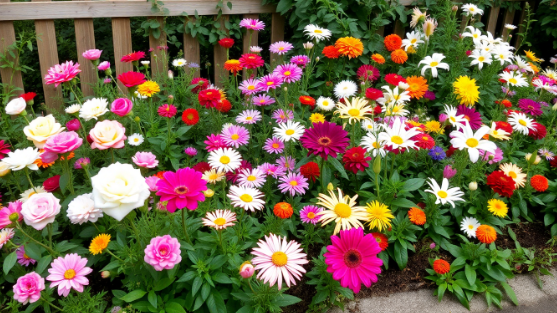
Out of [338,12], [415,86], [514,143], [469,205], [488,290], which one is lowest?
[488,290]

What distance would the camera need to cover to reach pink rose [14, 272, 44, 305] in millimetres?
1604

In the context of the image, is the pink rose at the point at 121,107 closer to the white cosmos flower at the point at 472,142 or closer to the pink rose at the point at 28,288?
the pink rose at the point at 28,288

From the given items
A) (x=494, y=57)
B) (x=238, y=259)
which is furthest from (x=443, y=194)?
(x=494, y=57)

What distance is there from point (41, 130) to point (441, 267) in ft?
6.73

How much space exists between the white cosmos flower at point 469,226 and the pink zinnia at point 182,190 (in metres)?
1.58

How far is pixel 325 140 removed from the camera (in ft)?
6.48

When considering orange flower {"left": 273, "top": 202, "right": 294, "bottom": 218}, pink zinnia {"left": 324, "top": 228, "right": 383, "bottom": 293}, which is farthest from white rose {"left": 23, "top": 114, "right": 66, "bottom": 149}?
pink zinnia {"left": 324, "top": 228, "right": 383, "bottom": 293}

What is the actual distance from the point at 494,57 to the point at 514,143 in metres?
0.85

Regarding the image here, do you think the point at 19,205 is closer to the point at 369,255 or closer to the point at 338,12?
the point at 369,255

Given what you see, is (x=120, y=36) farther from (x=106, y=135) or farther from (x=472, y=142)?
(x=472, y=142)

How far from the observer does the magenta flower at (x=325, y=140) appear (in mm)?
1936

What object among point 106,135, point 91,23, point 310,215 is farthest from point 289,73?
point 91,23

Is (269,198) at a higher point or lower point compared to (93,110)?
lower

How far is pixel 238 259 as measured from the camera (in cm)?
185
